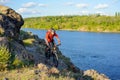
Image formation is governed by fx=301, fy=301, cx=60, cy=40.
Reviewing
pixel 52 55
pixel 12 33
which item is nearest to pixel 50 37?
pixel 52 55

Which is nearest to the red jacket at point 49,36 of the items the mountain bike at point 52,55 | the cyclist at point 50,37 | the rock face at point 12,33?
the cyclist at point 50,37

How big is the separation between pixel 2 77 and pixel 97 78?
574cm

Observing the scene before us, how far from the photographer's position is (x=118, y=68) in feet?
175

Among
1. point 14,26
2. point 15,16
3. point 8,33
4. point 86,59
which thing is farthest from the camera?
point 86,59

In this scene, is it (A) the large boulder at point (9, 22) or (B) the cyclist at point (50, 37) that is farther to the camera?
(A) the large boulder at point (9, 22)

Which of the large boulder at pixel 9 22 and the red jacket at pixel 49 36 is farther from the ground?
the large boulder at pixel 9 22

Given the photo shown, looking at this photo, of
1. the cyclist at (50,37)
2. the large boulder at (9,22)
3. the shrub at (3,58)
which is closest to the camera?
the shrub at (3,58)

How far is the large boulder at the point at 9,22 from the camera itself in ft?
65.7

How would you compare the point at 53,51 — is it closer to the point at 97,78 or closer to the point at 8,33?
the point at 8,33

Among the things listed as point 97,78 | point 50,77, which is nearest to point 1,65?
point 50,77

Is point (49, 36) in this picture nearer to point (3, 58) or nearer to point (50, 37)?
point (50, 37)

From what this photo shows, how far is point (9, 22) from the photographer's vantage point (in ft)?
71.6

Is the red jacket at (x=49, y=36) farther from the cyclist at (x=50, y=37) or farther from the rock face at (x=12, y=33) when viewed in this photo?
the rock face at (x=12, y=33)

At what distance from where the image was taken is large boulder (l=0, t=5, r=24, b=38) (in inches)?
788
